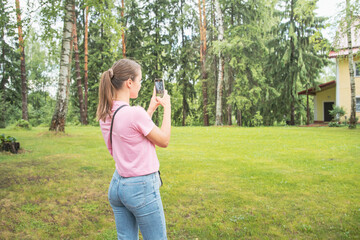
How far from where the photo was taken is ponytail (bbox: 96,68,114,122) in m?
2.26

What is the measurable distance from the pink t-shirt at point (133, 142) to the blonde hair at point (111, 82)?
17 cm

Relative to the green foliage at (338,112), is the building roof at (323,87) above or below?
above

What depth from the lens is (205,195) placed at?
20.3 feet

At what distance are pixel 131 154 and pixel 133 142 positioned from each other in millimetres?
100

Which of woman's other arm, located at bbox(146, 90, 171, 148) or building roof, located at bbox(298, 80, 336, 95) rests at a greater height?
building roof, located at bbox(298, 80, 336, 95)

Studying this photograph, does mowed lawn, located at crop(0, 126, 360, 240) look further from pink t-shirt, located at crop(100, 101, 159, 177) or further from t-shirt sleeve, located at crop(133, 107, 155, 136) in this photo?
t-shirt sleeve, located at crop(133, 107, 155, 136)

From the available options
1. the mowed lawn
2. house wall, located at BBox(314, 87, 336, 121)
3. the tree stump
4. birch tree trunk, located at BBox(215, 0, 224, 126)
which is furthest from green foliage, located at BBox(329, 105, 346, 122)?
the tree stump

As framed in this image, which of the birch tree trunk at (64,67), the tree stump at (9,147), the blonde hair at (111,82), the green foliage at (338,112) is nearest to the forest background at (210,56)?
the green foliage at (338,112)

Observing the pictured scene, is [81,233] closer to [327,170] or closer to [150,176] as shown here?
[150,176]

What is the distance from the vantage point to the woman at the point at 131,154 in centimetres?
210

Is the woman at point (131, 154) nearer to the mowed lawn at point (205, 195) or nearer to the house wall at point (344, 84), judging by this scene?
the mowed lawn at point (205, 195)

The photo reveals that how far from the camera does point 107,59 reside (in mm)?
31125

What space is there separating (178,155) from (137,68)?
8.09 meters

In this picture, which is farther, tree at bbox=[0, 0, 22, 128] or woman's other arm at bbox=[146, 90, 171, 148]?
tree at bbox=[0, 0, 22, 128]
